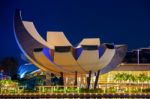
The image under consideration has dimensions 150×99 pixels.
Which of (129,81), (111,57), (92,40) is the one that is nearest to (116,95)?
(111,57)

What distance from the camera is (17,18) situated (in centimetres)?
3575

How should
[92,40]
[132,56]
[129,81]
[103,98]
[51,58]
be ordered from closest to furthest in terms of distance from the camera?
[103,98] < [51,58] < [92,40] < [129,81] < [132,56]

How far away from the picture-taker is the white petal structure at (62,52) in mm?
32906

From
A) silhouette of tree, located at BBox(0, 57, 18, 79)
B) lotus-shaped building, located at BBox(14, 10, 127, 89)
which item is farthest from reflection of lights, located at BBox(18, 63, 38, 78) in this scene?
lotus-shaped building, located at BBox(14, 10, 127, 89)

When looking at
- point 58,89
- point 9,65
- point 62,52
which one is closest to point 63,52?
point 62,52

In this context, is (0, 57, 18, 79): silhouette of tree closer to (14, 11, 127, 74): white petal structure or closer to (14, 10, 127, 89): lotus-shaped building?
(14, 10, 127, 89): lotus-shaped building

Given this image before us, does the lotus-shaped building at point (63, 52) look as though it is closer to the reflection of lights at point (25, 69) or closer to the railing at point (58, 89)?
the railing at point (58, 89)

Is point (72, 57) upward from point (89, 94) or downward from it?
upward

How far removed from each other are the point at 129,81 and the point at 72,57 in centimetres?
974

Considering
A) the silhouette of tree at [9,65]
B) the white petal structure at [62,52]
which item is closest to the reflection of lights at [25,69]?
the silhouette of tree at [9,65]

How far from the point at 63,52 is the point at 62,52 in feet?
0.22

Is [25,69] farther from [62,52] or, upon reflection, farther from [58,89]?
[62,52]

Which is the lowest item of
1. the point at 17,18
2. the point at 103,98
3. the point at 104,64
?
the point at 103,98

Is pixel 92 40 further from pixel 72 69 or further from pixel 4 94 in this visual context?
pixel 4 94
